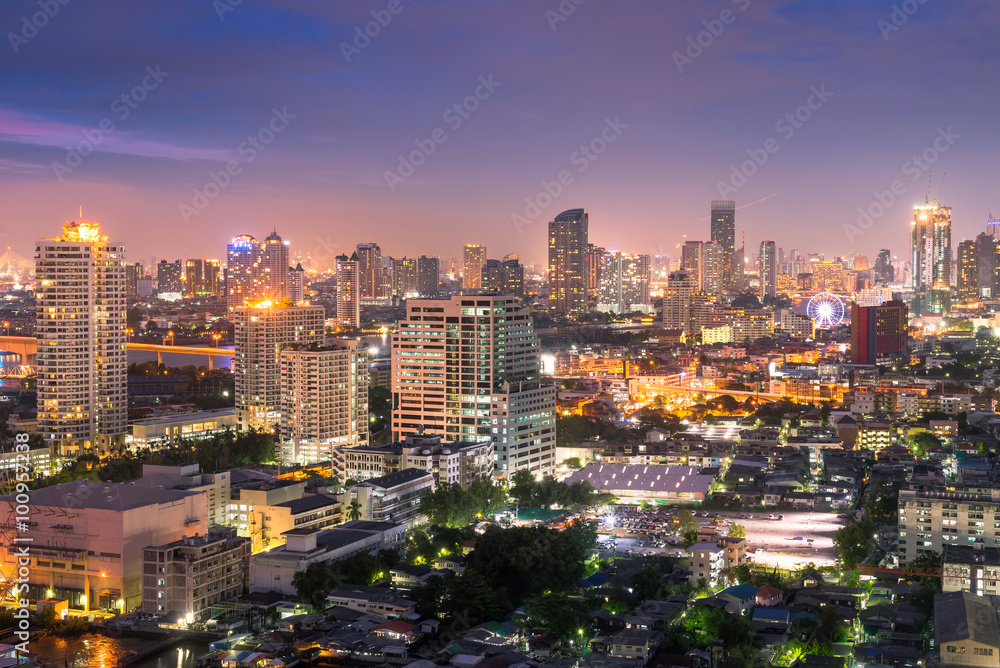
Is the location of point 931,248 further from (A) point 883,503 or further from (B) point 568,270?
(A) point 883,503

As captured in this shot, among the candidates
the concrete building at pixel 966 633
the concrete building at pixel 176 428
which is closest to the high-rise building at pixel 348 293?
the concrete building at pixel 176 428

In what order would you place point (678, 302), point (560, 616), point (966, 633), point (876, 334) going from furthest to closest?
point (678, 302) → point (876, 334) → point (560, 616) → point (966, 633)

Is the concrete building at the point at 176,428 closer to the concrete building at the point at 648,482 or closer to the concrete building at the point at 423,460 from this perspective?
the concrete building at the point at 423,460

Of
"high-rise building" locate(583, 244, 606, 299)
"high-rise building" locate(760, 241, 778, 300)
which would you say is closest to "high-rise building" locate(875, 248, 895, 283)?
"high-rise building" locate(760, 241, 778, 300)

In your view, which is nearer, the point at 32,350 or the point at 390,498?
the point at 390,498

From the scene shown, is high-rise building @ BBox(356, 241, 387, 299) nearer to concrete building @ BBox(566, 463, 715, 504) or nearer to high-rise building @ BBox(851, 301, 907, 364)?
high-rise building @ BBox(851, 301, 907, 364)

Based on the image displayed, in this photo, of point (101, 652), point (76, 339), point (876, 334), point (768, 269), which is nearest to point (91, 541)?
point (101, 652)
